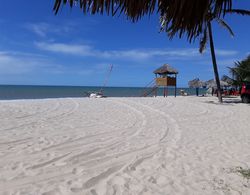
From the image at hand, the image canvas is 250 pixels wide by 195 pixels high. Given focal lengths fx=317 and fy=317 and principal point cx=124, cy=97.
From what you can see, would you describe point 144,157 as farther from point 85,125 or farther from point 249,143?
point 85,125

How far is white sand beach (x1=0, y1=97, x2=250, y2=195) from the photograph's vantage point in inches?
186

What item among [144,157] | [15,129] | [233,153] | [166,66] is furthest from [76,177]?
[166,66]

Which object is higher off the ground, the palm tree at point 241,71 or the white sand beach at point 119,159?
the palm tree at point 241,71

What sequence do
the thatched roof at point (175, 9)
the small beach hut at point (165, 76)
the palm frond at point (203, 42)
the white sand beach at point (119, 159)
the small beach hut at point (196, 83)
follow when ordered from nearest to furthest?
the thatched roof at point (175, 9) < the white sand beach at point (119, 159) < the palm frond at point (203, 42) < the small beach hut at point (165, 76) < the small beach hut at point (196, 83)

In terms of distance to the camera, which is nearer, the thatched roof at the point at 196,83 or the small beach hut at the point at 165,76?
the small beach hut at the point at 165,76

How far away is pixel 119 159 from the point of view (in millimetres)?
6258

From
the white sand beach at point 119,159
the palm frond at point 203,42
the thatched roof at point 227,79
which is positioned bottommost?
the white sand beach at point 119,159

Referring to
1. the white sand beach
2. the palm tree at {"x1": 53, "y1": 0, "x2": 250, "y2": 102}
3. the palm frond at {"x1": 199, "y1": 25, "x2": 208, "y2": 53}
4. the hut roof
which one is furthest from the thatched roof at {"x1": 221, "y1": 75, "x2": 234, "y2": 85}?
the palm tree at {"x1": 53, "y1": 0, "x2": 250, "y2": 102}

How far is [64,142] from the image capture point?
7621mm

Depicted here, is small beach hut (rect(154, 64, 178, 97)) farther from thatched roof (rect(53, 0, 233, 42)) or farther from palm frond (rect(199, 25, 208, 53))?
thatched roof (rect(53, 0, 233, 42))

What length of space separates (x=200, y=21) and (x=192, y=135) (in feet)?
20.3

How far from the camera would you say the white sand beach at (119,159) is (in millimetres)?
4730

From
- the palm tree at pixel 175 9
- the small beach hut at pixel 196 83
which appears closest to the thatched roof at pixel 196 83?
the small beach hut at pixel 196 83

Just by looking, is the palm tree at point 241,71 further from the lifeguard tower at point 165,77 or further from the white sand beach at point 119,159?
the white sand beach at point 119,159
